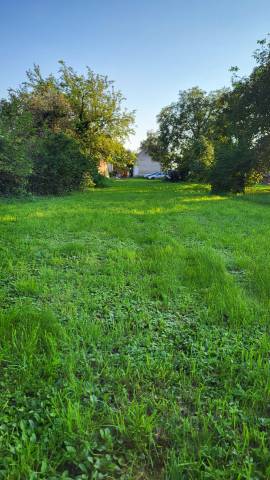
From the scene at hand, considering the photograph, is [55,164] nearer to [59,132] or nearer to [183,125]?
[59,132]

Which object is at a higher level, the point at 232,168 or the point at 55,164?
the point at 232,168

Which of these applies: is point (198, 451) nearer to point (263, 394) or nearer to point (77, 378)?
point (263, 394)

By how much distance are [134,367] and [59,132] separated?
15603 mm

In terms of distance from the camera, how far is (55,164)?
13.1m

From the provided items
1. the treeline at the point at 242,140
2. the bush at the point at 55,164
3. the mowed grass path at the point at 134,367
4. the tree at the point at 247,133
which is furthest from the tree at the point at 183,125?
the mowed grass path at the point at 134,367

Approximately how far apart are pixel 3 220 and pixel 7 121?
6866 millimetres

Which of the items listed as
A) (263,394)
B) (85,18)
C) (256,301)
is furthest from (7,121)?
(263,394)

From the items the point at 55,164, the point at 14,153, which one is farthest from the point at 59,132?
the point at 14,153

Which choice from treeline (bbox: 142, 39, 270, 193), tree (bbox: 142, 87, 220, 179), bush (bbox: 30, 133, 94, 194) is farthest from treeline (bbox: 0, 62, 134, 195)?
tree (bbox: 142, 87, 220, 179)

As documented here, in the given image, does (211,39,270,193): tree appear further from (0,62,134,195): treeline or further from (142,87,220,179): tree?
(142,87,220,179): tree

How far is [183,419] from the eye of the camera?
55.2 inches

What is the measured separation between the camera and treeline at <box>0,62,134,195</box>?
10953 mm

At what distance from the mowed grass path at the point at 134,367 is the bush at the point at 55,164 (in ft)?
31.9

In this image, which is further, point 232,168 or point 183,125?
point 183,125
